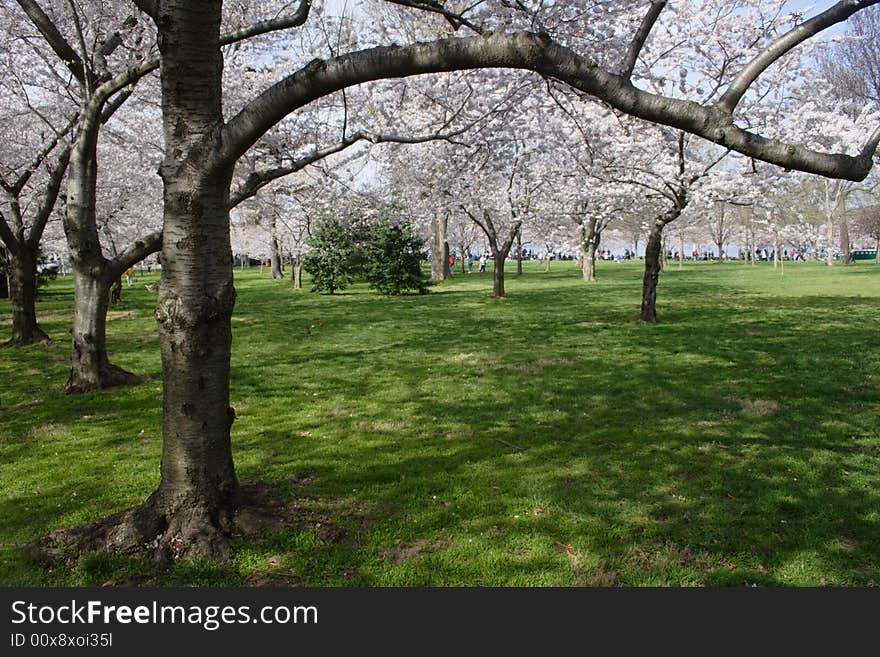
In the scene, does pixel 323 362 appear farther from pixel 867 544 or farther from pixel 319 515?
pixel 867 544

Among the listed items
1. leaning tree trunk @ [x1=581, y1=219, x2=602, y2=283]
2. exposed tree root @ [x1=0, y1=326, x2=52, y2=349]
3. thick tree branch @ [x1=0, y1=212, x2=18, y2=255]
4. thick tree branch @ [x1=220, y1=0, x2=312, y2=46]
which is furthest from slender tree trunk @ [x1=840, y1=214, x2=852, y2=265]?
thick tree branch @ [x1=0, y1=212, x2=18, y2=255]

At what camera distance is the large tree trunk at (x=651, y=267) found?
51.2 feet

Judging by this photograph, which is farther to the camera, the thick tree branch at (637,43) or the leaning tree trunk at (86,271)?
the leaning tree trunk at (86,271)

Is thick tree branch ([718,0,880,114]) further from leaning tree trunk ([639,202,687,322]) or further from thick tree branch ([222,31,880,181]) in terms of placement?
leaning tree trunk ([639,202,687,322])

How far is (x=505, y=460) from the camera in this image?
5.81m

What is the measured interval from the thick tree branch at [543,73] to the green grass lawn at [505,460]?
8.23 feet

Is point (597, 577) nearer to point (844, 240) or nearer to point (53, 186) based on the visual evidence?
point (53, 186)

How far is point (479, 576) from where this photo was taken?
3.68 meters

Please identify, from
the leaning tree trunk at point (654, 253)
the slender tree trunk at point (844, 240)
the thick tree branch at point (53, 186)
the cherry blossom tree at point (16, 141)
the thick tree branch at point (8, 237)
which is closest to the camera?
the cherry blossom tree at point (16, 141)

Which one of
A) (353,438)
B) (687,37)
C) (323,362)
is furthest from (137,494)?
(687,37)

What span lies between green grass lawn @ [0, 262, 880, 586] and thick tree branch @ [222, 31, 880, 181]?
2509 millimetres

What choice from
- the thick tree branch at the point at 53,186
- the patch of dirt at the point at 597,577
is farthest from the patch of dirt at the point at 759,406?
the thick tree branch at the point at 53,186

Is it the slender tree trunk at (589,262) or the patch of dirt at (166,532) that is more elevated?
the slender tree trunk at (589,262)

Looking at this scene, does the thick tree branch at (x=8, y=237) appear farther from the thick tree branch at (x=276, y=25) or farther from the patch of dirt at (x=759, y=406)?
the patch of dirt at (x=759, y=406)
